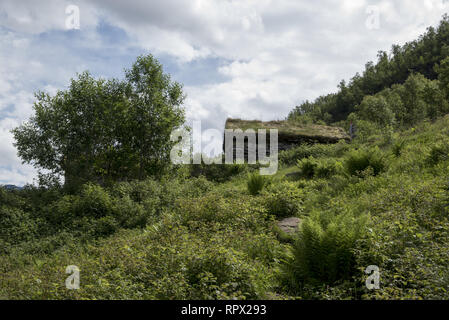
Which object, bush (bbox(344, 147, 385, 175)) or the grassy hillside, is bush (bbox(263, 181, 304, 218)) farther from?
bush (bbox(344, 147, 385, 175))

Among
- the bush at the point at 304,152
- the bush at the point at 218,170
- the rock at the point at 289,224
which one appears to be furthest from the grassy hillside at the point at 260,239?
the bush at the point at 218,170

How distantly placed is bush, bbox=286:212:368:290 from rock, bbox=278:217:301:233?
1.95 meters

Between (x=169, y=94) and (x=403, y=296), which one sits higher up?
(x=169, y=94)

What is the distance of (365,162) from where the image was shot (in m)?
10.6

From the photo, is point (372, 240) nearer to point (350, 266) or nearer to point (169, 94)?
point (350, 266)

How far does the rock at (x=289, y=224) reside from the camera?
24.3 feet

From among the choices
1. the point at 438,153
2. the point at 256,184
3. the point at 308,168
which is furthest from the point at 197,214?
the point at 438,153

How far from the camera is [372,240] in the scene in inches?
194

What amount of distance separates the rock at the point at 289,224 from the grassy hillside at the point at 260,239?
0.19 m

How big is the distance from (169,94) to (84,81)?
4873mm

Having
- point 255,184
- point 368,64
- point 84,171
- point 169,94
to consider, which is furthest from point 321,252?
point 368,64

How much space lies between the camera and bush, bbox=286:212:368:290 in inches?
194

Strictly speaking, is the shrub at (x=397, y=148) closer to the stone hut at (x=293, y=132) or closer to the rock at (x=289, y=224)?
the rock at (x=289, y=224)

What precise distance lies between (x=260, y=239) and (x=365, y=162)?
18.2ft
